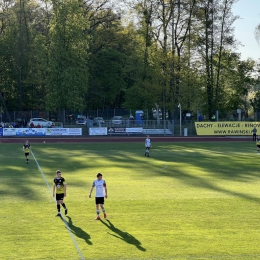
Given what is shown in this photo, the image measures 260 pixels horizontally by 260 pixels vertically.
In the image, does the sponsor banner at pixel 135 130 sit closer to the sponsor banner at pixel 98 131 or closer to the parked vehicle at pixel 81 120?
the sponsor banner at pixel 98 131

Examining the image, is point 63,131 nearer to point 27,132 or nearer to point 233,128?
point 27,132

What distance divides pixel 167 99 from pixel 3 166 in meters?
38.9

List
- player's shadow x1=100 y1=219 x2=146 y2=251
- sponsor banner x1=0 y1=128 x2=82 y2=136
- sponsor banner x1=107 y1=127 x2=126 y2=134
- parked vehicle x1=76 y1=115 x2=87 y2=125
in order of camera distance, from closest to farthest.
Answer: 1. player's shadow x1=100 y1=219 x2=146 y2=251
2. sponsor banner x1=0 y1=128 x2=82 y2=136
3. sponsor banner x1=107 y1=127 x2=126 y2=134
4. parked vehicle x1=76 y1=115 x2=87 y2=125

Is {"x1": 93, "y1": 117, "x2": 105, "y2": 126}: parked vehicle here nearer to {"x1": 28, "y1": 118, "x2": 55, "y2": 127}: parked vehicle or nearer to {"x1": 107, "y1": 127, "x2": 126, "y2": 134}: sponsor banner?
{"x1": 107, "y1": 127, "x2": 126, "y2": 134}: sponsor banner

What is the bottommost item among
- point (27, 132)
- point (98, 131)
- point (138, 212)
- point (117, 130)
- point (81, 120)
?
point (138, 212)

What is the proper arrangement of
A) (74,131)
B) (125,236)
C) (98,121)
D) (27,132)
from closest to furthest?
(125,236)
(27,132)
(74,131)
(98,121)

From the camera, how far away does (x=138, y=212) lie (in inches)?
693

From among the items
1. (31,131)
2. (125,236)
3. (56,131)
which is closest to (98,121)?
(56,131)

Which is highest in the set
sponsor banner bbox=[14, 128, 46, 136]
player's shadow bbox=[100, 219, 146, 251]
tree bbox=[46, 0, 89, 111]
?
tree bbox=[46, 0, 89, 111]

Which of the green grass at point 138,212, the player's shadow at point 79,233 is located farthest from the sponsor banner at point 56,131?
the player's shadow at point 79,233

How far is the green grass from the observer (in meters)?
13.2

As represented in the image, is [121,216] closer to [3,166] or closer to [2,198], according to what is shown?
[2,198]

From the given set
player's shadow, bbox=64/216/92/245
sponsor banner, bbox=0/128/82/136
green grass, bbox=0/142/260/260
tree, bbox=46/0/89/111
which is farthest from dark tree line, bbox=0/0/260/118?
player's shadow, bbox=64/216/92/245

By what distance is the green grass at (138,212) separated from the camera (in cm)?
1317
